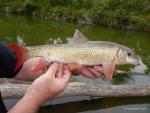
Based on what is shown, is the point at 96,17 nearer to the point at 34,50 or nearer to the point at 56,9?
the point at 56,9

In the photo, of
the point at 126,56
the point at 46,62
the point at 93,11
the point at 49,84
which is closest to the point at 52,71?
the point at 49,84

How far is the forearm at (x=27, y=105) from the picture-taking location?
7.48ft

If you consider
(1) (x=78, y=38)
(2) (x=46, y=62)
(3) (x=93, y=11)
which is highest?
(1) (x=78, y=38)

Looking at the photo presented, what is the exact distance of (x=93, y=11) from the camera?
4234 cm

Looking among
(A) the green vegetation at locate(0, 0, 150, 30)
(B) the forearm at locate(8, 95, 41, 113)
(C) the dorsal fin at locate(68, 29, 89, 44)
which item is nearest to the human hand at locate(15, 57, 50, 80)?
(C) the dorsal fin at locate(68, 29, 89, 44)

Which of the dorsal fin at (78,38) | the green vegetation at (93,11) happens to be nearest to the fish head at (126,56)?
the dorsal fin at (78,38)

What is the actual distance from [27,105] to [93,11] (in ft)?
133

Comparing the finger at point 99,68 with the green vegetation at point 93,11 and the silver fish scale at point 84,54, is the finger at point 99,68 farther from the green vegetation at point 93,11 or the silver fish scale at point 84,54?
the green vegetation at point 93,11

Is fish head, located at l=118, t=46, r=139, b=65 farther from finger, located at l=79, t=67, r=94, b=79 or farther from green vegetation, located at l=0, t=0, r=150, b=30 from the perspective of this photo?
green vegetation, located at l=0, t=0, r=150, b=30

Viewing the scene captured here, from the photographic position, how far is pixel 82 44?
9.68 ft

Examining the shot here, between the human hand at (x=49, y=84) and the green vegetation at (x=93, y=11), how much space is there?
1419 inches

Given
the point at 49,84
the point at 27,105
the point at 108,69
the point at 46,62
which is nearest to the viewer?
the point at 27,105

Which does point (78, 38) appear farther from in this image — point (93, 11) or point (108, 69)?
point (93, 11)

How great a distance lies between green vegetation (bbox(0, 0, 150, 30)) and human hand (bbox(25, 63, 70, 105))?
36043 millimetres
